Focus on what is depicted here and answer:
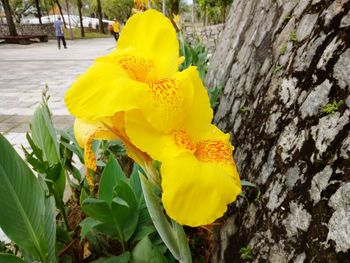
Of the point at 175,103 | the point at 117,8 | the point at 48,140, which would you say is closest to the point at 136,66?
the point at 175,103

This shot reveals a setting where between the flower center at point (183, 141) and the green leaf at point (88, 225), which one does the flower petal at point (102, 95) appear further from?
the green leaf at point (88, 225)

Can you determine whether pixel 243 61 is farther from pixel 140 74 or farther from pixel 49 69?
pixel 49 69

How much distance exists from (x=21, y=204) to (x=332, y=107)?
950 millimetres

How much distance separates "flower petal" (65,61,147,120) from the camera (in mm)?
643

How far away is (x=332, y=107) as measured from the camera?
101 centimetres

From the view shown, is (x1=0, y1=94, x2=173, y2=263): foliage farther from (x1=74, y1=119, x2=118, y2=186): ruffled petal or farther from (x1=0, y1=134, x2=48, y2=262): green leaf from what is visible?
(x1=74, y1=119, x2=118, y2=186): ruffled petal

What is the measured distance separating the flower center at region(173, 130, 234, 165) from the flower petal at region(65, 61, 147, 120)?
0.38ft

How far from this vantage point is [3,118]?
5.17m

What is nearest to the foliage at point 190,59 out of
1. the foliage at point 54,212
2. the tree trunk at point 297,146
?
the tree trunk at point 297,146

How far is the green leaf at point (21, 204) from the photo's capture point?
999mm

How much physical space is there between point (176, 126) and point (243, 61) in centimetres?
139

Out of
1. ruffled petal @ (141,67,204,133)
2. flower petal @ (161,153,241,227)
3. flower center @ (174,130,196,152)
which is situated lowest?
flower petal @ (161,153,241,227)

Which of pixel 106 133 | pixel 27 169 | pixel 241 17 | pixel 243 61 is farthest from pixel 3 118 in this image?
pixel 106 133

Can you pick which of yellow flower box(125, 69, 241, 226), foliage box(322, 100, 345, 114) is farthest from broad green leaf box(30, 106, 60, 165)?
foliage box(322, 100, 345, 114)
